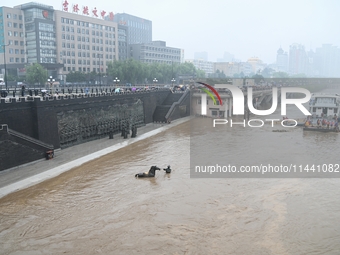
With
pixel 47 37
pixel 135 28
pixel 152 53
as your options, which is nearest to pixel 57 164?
pixel 47 37

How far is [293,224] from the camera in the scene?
46.5 ft

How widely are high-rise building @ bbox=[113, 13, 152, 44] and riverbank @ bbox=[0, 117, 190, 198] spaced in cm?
12368

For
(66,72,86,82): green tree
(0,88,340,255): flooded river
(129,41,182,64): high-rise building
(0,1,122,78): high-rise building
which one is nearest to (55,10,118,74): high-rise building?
Result: (0,1,122,78): high-rise building

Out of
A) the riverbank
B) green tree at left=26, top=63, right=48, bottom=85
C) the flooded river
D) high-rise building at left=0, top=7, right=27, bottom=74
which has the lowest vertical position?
the flooded river

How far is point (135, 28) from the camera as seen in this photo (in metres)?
154

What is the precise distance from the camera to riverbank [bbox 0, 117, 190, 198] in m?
19.1

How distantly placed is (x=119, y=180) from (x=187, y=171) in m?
4.52

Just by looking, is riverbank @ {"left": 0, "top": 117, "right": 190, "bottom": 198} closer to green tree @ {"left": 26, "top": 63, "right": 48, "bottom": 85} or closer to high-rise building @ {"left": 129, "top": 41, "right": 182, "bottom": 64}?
green tree @ {"left": 26, "top": 63, "right": 48, "bottom": 85}

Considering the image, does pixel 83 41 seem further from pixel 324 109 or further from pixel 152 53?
pixel 324 109

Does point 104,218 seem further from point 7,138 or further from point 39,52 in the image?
point 39,52

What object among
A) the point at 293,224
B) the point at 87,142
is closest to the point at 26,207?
the point at 293,224

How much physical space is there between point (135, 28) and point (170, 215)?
148 meters

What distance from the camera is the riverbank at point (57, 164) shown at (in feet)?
62.6

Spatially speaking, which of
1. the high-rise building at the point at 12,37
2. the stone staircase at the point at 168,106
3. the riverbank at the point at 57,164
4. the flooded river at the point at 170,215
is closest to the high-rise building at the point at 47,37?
the high-rise building at the point at 12,37
